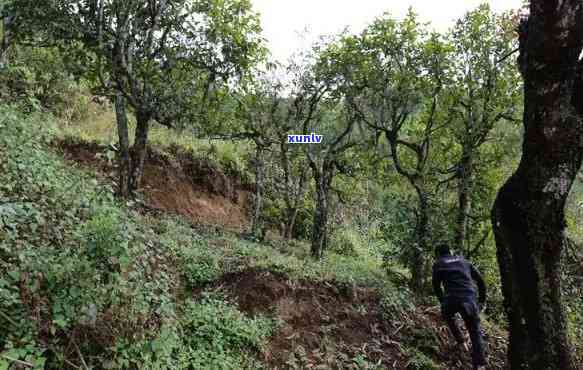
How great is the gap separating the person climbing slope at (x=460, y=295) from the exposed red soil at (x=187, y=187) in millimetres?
8236

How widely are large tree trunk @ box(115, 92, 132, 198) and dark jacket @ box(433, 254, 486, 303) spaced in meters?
6.83

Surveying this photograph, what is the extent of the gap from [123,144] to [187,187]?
571cm

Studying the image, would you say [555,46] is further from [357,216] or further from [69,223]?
[357,216]

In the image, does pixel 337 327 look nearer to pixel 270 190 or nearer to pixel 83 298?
pixel 83 298

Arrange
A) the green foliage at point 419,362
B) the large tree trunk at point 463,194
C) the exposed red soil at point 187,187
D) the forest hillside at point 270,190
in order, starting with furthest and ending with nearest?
the exposed red soil at point 187,187
the large tree trunk at point 463,194
the green foliage at point 419,362
the forest hillside at point 270,190

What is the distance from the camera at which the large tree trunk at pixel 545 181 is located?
179 inches

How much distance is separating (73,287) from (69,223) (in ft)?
4.22

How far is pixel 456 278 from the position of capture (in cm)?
632

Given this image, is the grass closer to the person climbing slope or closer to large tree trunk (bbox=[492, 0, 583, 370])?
the person climbing slope

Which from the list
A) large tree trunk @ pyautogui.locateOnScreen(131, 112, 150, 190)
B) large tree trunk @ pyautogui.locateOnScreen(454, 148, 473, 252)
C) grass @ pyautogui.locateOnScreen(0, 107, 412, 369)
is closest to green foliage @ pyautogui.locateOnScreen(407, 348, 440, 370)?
grass @ pyautogui.locateOnScreen(0, 107, 412, 369)

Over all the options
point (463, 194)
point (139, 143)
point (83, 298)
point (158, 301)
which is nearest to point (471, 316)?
point (158, 301)

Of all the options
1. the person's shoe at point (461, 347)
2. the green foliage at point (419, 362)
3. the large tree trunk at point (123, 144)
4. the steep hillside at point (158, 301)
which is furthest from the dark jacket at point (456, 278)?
the large tree trunk at point (123, 144)

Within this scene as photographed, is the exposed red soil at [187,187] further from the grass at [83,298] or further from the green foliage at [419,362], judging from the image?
the green foliage at [419,362]

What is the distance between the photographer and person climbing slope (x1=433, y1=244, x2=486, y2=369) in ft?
19.5
